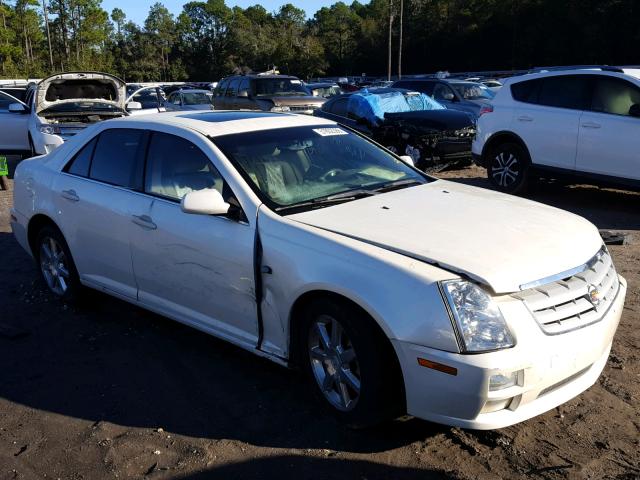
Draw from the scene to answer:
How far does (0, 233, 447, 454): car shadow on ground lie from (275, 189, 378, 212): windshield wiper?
106cm

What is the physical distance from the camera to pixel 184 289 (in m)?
4.25

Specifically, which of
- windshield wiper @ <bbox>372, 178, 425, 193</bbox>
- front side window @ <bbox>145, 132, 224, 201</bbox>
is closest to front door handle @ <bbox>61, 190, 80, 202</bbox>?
front side window @ <bbox>145, 132, 224, 201</bbox>

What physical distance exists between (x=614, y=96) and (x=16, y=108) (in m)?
10.2

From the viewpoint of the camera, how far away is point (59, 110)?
40.5 ft

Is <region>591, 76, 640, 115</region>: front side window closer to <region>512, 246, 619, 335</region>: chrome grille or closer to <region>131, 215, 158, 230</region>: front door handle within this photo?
<region>512, 246, 619, 335</region>: chrome grille

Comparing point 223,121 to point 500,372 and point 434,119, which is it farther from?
point 434,119

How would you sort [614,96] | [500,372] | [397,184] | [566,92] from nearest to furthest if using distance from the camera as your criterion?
[500,372] < [397,184] < [614,96] < [566,92]

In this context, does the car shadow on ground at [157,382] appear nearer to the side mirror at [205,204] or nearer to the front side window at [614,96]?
the side mirror at [205,204]

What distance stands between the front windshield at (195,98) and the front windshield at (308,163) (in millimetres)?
16560

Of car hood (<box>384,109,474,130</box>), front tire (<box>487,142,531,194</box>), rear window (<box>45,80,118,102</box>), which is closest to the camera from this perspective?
front tire (<box>487,142,531,194</box>)

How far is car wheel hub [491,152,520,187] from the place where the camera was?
9.53m

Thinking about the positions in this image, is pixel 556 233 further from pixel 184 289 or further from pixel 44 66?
pixel 44 66

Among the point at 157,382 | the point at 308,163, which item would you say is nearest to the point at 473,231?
the point at 308,163

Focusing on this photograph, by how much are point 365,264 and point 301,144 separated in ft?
5.05
